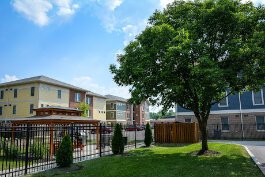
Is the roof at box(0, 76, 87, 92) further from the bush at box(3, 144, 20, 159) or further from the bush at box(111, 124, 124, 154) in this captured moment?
the bush at box(111, 124, 124, 154)

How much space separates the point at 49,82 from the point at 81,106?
8.26 m

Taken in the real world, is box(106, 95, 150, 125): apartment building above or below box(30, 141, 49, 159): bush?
above

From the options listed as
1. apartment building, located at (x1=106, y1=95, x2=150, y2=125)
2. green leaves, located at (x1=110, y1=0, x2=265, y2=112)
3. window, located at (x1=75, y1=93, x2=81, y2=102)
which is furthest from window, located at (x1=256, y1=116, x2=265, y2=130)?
apartment building, located at (x1=106, y1=95, x2=150, y2=125)

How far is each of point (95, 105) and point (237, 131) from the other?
1450 inches

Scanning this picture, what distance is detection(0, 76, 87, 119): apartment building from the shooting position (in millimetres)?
42406

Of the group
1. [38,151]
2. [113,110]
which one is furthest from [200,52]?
[113,110]

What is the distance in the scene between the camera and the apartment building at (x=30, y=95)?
4241 cm

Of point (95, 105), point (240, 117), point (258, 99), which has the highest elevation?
point (95, 105)

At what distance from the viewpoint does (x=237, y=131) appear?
3050 cm

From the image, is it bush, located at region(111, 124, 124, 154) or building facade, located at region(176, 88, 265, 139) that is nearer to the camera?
bush, located at region(111, 124, 124, 154)

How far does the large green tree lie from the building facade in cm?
1645

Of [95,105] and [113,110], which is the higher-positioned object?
[95,105]

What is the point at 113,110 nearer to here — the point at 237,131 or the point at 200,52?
the point at 237,131

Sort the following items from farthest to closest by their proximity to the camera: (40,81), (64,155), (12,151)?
(40,81) < (12,151) < (64,155)
